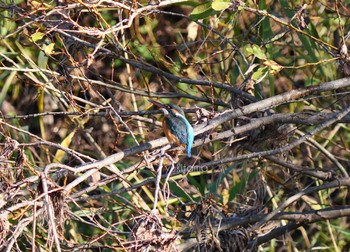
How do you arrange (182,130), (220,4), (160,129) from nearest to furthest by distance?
1. (220,4)
2. (182,130)
3. (160,129)

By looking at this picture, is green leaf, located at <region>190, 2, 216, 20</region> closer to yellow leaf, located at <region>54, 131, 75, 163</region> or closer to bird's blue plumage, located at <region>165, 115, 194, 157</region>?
bird's blue plumage, located at <region>165, 115, 194, 157</region>

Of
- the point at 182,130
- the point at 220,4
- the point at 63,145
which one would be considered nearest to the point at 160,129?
the point at 63,145

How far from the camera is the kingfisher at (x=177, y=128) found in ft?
10.1

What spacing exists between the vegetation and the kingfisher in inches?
2.1

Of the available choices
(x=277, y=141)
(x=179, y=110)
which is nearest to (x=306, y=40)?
(x=277, y=141)

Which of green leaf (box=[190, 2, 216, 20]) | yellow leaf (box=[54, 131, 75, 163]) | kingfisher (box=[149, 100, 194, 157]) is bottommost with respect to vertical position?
yellow leaf (box=[54, 131, 75, 163])

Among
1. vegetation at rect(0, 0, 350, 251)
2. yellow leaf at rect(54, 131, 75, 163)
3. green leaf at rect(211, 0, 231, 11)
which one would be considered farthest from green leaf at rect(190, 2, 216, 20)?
yellow leaf at rect(54, 131, 75, 163)

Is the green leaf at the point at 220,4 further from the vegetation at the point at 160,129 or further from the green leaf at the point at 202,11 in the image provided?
the green leaf at the point at 202,11

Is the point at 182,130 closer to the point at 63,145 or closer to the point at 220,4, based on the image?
the point at 220,4

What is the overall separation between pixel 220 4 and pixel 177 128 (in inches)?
24.1

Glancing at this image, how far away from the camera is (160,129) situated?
3.90 meters

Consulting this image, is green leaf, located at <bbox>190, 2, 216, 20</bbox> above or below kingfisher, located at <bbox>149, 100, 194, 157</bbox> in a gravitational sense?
above

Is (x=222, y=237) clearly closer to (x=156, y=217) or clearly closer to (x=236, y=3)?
(x=236, y=3)

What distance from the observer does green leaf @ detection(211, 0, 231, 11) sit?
2791mm
